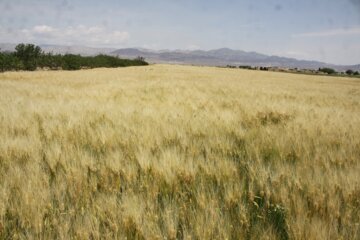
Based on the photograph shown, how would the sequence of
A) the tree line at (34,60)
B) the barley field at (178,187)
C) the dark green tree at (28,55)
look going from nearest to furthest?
1. the barley field at (178,187)
2. the tree line at (34,60)
3. the dark green tree at (28,55)

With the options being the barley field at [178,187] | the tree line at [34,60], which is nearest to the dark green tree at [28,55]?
the tree line at [34,60]

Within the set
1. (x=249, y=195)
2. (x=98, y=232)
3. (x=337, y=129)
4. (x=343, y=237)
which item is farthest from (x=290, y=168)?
(x=337, y=129)

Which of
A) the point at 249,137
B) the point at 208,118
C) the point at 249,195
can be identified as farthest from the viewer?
the point at 208,118

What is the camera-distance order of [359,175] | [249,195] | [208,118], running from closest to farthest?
1. [249,195]
2. [359,175]
3. [208,118]

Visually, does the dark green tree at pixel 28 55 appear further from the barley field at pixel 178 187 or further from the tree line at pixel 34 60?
the barley field at pixel 178 187

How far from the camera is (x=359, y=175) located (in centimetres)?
277

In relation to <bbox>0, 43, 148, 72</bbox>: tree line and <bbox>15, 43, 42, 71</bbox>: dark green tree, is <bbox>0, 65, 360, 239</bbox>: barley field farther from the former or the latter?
<bbox>15, 43, 42, 71</bbox>: dark green tree

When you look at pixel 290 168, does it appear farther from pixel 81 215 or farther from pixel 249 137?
pixel 81 215

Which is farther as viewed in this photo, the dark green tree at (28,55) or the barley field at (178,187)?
the dark green tree at (28,55)

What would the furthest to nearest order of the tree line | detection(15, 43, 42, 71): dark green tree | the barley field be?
1. detection(15, 43, 42, 71): dark green tree
2. the tree line
3. the barley field

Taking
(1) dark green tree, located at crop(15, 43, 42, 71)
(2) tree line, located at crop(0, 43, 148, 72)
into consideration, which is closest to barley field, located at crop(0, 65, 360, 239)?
(2) tree line, located at crop(0, 43, 148, 72)

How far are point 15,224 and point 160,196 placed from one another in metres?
1.13

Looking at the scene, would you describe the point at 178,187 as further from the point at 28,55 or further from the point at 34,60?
the point at 28,55

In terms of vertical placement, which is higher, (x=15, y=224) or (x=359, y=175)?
(x=359, y=175)
